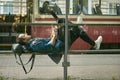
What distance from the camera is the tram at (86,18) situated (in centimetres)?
750

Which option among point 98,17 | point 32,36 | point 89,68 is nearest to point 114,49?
point 32,36

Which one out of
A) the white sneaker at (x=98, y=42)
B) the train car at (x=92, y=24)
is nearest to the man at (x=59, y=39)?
the white sneaker at (x=98, y=42)

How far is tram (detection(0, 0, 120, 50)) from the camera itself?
24.6ft

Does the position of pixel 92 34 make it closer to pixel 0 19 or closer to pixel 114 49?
pixel 114 49

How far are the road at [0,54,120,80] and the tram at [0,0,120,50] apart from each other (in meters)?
0.47

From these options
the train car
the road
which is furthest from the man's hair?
the road

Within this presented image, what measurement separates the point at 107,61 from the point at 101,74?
41cm

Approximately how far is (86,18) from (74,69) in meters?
1.36

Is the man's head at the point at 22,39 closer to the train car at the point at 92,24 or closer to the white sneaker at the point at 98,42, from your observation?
the train car at the point at 92,24

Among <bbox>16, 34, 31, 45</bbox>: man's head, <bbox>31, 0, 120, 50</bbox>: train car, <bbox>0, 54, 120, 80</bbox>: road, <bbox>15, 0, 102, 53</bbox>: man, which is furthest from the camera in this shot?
<bbox>0, 54, 120, 80</bbox>: road

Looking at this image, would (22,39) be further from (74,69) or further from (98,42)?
(74,69)

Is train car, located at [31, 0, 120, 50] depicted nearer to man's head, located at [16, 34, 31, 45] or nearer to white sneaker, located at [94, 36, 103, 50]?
white sneaker, located at [94, 36, 103, 50]

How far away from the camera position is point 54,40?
291 inches

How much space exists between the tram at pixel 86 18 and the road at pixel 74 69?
466 millimetres
